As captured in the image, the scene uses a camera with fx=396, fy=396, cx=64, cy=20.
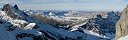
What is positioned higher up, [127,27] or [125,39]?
[125,39]

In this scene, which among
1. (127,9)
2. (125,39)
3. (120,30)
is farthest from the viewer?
(127,9)

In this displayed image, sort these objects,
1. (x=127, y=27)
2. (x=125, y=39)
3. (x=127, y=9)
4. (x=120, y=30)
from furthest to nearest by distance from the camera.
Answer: (x=127, y=9) < (x=120, y=30) < (x=127, y=27) < (x=125, y=39)

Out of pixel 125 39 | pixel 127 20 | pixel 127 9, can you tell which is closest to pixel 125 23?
pixel 127 20

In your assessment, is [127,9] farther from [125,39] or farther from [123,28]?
[125,39]

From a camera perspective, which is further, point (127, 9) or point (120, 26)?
point (127, 9)

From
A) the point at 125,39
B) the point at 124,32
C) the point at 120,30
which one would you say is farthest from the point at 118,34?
the point at 125,39

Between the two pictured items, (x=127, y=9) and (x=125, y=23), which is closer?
(x=125, y=23)

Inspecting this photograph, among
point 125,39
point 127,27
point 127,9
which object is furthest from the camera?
point 127,9

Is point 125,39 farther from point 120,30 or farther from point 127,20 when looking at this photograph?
point 120,30

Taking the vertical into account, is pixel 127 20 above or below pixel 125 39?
below
